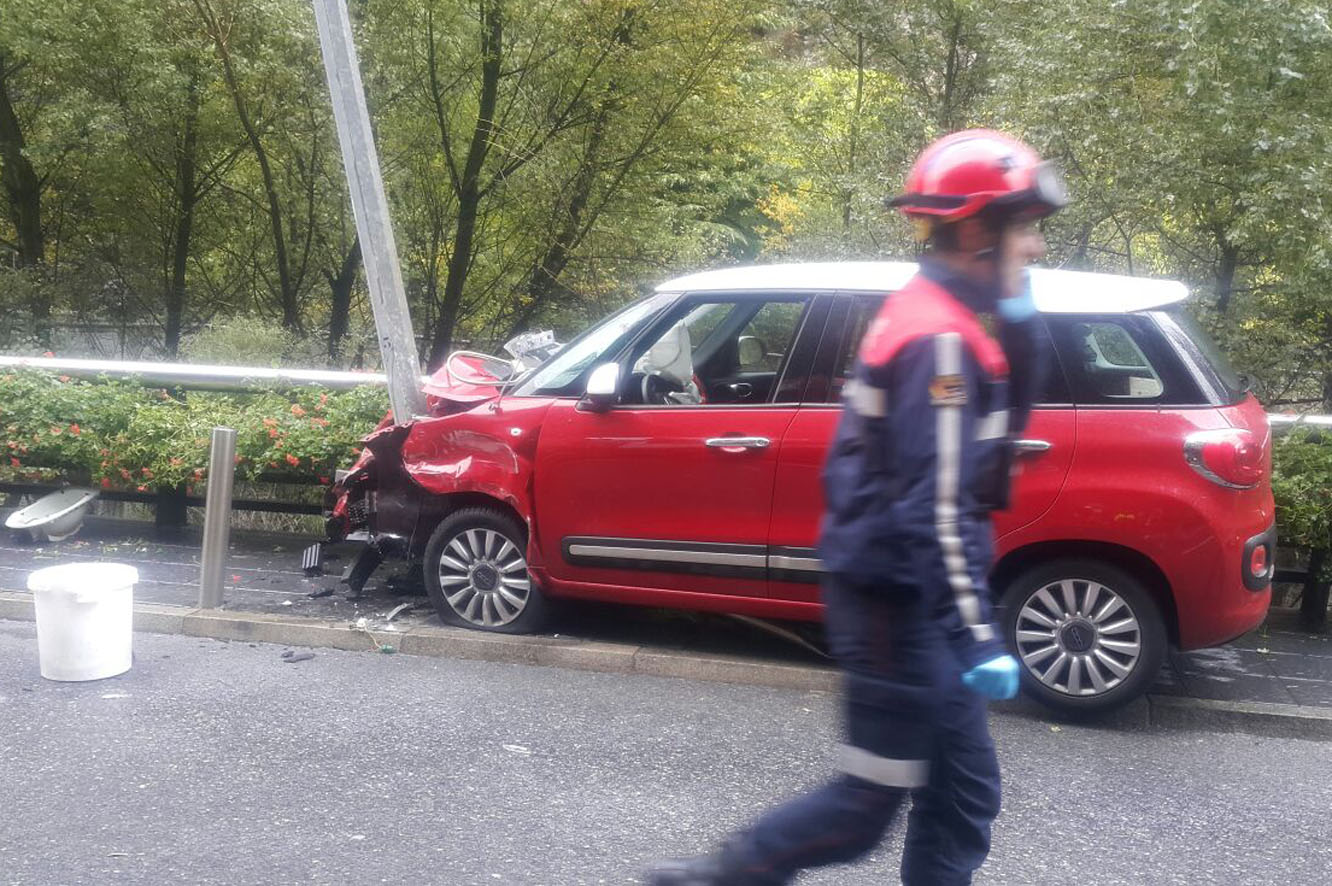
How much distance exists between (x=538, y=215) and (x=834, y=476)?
16482mm

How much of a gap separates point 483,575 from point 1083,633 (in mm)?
2928

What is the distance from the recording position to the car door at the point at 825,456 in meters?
5.56

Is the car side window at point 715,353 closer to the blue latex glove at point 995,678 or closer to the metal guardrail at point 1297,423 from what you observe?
the metal guardrail at point 1297,423

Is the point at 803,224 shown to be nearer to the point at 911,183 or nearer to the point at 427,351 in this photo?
the point at 427,351

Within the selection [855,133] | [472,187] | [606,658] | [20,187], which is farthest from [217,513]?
[20,187]

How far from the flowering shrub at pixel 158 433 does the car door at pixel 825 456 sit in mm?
3689

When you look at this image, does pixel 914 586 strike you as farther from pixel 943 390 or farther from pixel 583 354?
pixel 583 354

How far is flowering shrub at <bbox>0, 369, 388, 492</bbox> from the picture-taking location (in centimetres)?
859

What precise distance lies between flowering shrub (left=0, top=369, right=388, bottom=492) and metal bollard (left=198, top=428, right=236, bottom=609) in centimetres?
149

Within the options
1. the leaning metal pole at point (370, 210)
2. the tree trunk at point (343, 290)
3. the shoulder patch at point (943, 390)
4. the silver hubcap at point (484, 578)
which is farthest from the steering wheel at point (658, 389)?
the tree trunk at point (343, 290)

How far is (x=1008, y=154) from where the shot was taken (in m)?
2.90

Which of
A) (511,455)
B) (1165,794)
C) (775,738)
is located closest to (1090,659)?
(1165,794)

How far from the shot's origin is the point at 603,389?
6.11 meters

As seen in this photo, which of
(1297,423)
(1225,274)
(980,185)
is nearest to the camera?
(980,185)
